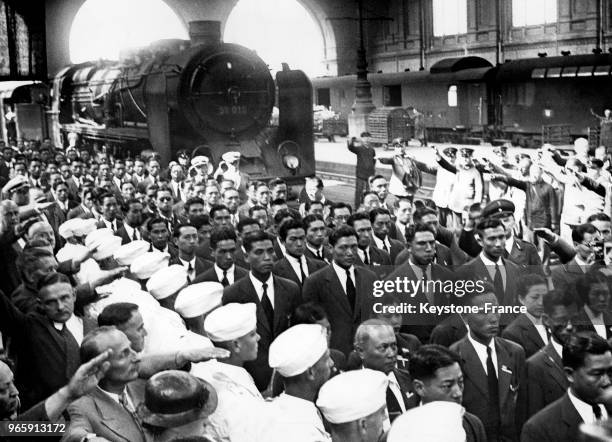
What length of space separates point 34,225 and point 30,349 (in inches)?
89.4

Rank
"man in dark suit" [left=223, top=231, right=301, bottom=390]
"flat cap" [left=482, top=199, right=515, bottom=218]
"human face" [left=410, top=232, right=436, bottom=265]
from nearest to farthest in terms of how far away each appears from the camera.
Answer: "man in dark suit" [left=223, top=231, right=301, bottom=390] < "human face" [left=410, top=232, right=436, bottom=265] < "flat cap" [left=482, top=199, right=515, bottom=218]

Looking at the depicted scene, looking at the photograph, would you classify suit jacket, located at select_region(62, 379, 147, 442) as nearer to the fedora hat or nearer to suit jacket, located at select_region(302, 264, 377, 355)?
the fedora hat

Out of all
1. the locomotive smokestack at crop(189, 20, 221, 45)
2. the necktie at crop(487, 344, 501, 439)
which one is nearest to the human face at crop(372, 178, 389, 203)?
the necktie at crop(487, 344, 501, 439)

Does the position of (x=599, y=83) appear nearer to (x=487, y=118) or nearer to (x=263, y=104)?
(x=487, y=118)

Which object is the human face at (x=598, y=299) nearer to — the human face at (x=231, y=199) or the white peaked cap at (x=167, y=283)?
the white peaked cap at (x=167, y=283)

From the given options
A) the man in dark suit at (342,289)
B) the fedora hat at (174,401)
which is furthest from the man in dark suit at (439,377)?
the man in dark suit at (342,289)

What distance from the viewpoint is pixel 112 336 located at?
367 cm

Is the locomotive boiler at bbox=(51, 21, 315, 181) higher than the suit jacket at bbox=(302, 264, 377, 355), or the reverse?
the locomotive boiler at bbox=(51, 21, 315, 181)

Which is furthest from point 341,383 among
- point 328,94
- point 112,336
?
point 328,94

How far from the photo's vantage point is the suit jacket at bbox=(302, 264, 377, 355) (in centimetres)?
569

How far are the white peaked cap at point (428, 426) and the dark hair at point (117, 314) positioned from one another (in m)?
1.94

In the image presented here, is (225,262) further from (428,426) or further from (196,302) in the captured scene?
(428,426)

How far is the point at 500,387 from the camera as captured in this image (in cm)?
443

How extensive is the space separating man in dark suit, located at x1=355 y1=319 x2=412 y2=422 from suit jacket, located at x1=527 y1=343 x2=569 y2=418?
624 mm
